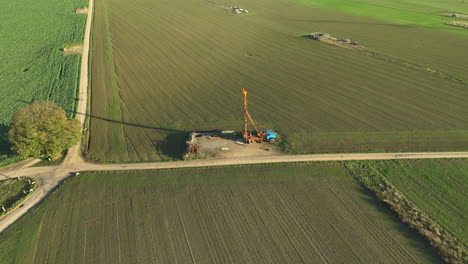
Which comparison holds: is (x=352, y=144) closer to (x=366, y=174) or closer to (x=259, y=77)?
(x=366, y=174)

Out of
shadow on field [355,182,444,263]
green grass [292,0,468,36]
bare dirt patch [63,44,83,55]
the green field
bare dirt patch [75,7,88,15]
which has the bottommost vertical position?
shadow on field [355,182,444,263]

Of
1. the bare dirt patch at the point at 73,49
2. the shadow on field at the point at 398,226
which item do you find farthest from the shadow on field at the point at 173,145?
the bare dirt patch at the point at 73,49

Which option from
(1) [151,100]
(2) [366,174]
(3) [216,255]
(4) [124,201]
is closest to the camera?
(3) [216,255]

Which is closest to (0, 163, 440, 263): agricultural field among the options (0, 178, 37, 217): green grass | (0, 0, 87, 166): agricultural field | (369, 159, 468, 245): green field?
(0, 178, 37, 217): green grass

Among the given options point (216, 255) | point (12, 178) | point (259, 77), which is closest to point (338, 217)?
point (216, 255)

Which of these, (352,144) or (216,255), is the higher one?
(352,144)

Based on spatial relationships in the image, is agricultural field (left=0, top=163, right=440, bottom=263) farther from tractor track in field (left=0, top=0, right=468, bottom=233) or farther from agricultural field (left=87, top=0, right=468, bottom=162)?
agricultural field (left=87, top=0, right=468, bottom=162)

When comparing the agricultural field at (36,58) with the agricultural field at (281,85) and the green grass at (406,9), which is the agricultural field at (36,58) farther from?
the green grass at (406,9)
